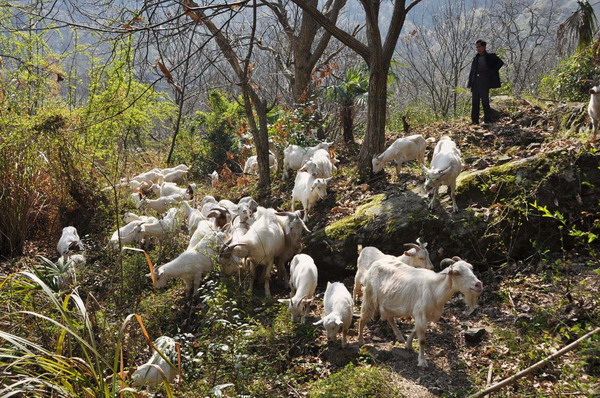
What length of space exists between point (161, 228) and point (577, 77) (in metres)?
8.88

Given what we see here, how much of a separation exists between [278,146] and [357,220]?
182 inches

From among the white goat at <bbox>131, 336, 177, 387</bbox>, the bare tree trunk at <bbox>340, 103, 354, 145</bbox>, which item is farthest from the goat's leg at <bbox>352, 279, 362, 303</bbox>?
the bare tree trunk at <bbox>340, 103, 354, 145</bbox>

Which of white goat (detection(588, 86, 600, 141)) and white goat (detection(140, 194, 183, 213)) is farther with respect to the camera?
white goat (detection(140, 194, 183, 213))

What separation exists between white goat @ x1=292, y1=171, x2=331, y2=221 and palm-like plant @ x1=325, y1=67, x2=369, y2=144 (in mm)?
3683

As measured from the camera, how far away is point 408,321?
6.45 m

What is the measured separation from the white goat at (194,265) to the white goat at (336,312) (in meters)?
1.90

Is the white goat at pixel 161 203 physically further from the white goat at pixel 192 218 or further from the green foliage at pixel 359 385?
the green foliage at pixel 359 385

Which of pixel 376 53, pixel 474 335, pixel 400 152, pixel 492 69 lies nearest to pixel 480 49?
pixel 492 69

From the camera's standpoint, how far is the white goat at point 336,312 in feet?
18.4

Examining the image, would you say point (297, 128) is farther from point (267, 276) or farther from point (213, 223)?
point (267, 276)

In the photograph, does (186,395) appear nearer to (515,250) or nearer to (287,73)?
(515,250)

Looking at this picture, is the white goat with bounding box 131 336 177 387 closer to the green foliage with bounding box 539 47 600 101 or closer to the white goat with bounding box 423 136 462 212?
the white goat with bounding box 423 136 462 212

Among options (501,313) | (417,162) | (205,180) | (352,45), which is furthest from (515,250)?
(205,180)

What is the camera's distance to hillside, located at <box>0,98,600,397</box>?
186 inches
